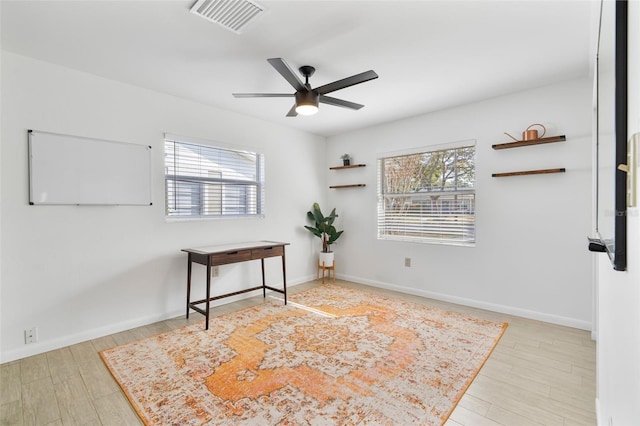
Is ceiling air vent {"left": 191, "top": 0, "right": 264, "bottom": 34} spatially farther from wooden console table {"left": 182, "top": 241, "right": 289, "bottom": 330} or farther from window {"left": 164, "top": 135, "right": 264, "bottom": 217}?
wooden console table {"left": 182, "top": 241, "right": 289, "bottom": 330}

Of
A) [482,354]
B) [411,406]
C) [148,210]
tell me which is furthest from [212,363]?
[482,354]

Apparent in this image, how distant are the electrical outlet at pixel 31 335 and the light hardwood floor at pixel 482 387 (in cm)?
14

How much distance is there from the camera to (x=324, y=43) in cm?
241

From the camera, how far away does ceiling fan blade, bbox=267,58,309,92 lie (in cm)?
209

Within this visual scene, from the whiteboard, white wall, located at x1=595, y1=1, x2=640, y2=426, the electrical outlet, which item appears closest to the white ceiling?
the whiteboard

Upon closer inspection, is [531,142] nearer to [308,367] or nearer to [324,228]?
[324,228]

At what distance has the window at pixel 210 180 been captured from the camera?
3566 millimetres

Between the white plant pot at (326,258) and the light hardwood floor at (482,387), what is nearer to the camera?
the light hardwood floor at (482,387)

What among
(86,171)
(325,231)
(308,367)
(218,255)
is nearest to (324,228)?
(325,231)

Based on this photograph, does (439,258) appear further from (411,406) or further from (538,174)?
(411,406)

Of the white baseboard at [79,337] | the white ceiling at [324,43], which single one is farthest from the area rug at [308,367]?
the white ceiling at [324,43]

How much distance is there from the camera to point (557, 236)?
3201 millimetres

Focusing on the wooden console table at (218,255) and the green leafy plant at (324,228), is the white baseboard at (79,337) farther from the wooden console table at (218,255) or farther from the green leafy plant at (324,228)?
the green leafy plant at (324,228)

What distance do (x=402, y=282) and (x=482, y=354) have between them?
190 centimetres
